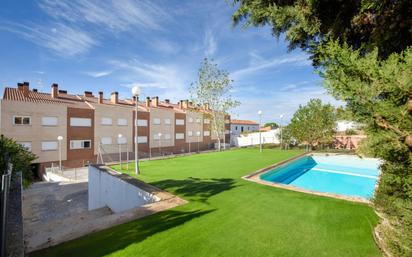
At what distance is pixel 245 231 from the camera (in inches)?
205

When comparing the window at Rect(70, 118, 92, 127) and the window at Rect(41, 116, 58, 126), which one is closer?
the window at Rect(41, 116, 58, 126)

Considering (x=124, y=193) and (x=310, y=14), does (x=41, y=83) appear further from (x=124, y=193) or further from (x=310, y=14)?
(x=310, y=14)

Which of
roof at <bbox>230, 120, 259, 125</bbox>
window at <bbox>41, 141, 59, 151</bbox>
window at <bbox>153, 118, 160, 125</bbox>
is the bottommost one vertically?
window at <bbox>41, 141, 59, 151</bbox>

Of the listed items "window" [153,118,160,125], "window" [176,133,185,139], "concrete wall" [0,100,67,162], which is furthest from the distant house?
"concrete wall" [0,100,67,162]

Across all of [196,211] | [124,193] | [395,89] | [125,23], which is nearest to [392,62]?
[395,89]

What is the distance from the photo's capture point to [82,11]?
12375 mm

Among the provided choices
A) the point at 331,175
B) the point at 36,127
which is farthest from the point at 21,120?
the point at 331,175

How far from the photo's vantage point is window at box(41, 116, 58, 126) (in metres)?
28.0

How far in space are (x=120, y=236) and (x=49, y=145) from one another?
29.4 m

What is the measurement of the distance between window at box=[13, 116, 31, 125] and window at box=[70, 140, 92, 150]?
5.35 m

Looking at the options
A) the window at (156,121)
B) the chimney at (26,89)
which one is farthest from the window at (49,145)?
the window at (156,121)

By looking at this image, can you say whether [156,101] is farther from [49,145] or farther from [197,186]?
[197,186]

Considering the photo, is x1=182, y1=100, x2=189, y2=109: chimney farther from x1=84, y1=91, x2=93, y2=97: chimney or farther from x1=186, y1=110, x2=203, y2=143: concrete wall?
x1=84, y1=91, x2=93, y2=97: chimney

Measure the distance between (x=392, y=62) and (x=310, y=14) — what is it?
353 centimetres
